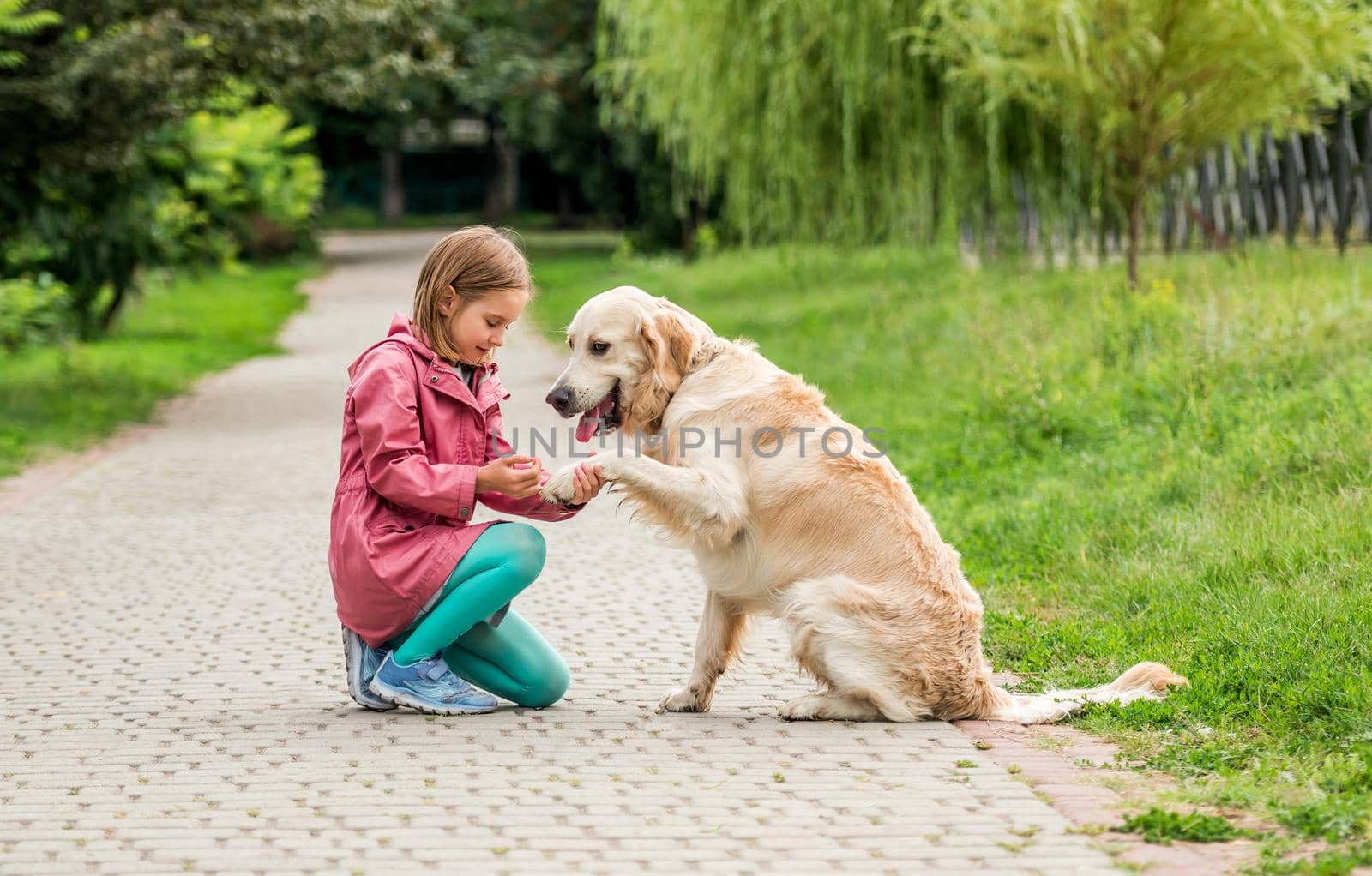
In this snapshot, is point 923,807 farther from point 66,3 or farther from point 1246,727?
point 66,3

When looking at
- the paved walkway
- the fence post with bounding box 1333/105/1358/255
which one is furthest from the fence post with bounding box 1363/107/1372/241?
the paved walkway

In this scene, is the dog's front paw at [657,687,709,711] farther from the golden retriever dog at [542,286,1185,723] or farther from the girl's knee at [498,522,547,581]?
the girl's knee at [498,522,547,581]

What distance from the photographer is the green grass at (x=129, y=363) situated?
47.8 feet

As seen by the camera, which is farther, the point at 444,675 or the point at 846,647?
the point at 444,675

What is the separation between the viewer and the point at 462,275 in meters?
5.38

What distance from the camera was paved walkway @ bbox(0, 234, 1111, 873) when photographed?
406 centimetres

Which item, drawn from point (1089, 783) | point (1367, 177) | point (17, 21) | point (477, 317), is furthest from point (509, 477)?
point (1367, 177)

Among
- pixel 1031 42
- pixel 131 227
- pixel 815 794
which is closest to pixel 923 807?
pixel 815 794

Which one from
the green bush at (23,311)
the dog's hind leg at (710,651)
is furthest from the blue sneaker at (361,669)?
the green bush at (23,311)

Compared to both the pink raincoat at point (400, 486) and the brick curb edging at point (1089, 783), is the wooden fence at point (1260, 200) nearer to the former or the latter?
the brick curb edging at point (1089, 783)

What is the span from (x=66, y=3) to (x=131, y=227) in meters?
5.32

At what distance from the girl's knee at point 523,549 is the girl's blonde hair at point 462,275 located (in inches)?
27.5

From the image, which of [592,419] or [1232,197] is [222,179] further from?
[592,419]

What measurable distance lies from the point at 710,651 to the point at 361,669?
1305 millimetres
